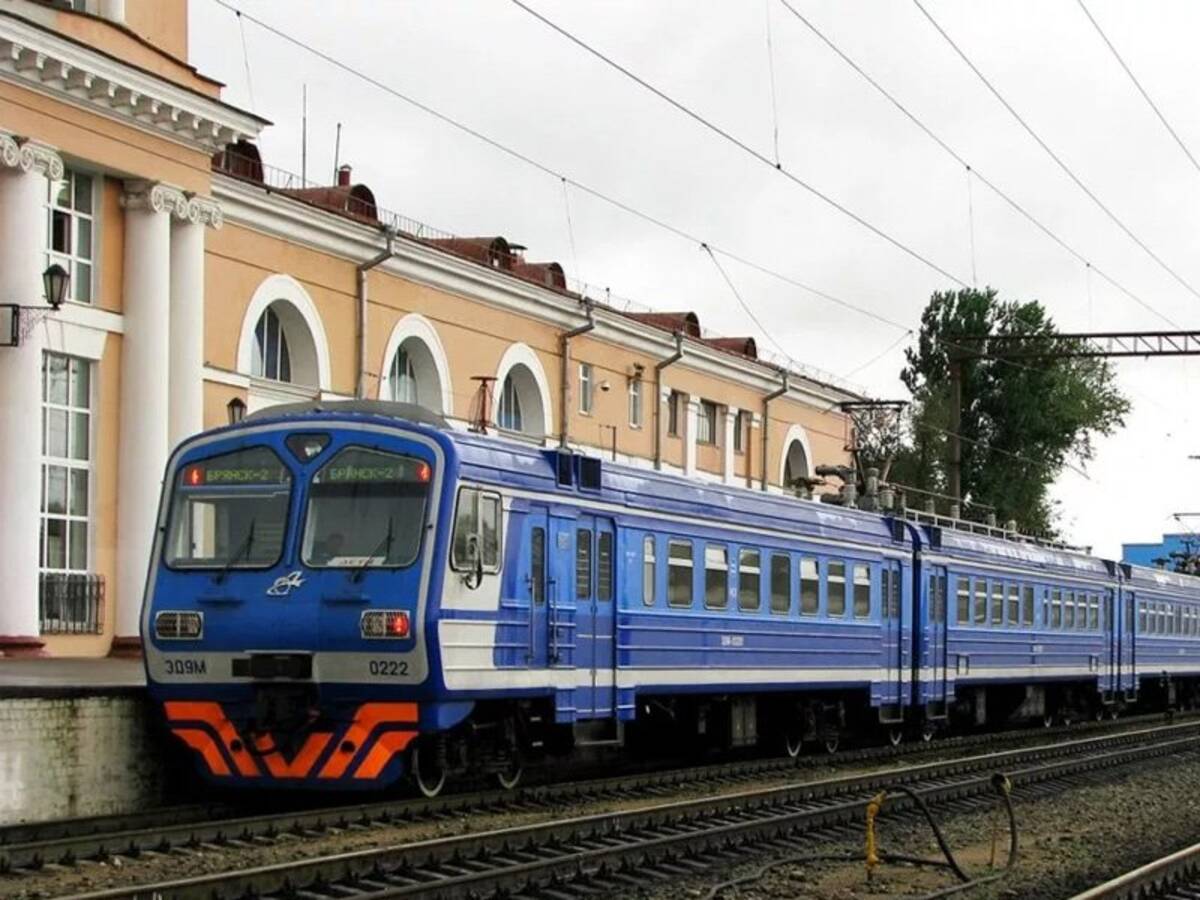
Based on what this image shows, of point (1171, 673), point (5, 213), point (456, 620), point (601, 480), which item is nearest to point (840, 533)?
point (601, 480)

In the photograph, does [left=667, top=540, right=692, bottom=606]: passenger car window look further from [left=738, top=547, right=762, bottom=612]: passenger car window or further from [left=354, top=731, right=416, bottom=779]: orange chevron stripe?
[left=354, top=731, right=416, bottom=779]: orange chevron stripe

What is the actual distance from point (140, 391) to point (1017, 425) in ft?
174

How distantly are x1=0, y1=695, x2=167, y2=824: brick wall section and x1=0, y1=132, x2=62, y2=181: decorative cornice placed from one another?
11.0 meters

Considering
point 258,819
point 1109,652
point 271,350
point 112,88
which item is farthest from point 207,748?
point 1109,652

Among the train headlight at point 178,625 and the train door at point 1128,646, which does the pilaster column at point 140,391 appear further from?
the train door at point 1128,646

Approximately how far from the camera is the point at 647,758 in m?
24.3

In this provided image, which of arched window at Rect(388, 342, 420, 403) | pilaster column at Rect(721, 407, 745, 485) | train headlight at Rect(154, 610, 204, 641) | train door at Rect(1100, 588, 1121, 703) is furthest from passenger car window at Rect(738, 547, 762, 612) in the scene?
pilaster column at Rect(721, 407, 745, 485)

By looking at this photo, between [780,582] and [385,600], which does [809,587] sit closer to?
[780,582]

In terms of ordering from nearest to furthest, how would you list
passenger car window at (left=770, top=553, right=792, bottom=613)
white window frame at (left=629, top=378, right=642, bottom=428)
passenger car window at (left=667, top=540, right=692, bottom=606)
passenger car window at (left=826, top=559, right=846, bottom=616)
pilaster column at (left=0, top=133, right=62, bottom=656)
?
1. passenger car window at (left=667, top=540, right=692, bottom=606)
2. passenger car window at (left=770, top=553, right=792, bottom=613)
3. passenger car window at (left=826, top=559, right=846, bottom=616)
4. pilaster column at (left=0, top=133, right=62, bottom=656)
5. white window frame at (left=629, top=378, right=642, bottom=428)

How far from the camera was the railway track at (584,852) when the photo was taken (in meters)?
12.2

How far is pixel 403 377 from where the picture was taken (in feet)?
121

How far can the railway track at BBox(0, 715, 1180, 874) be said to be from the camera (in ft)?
45.0

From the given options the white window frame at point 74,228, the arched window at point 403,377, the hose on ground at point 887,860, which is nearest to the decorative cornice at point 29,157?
the white window frame at point 74,228

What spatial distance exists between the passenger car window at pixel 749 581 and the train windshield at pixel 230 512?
270 inches
